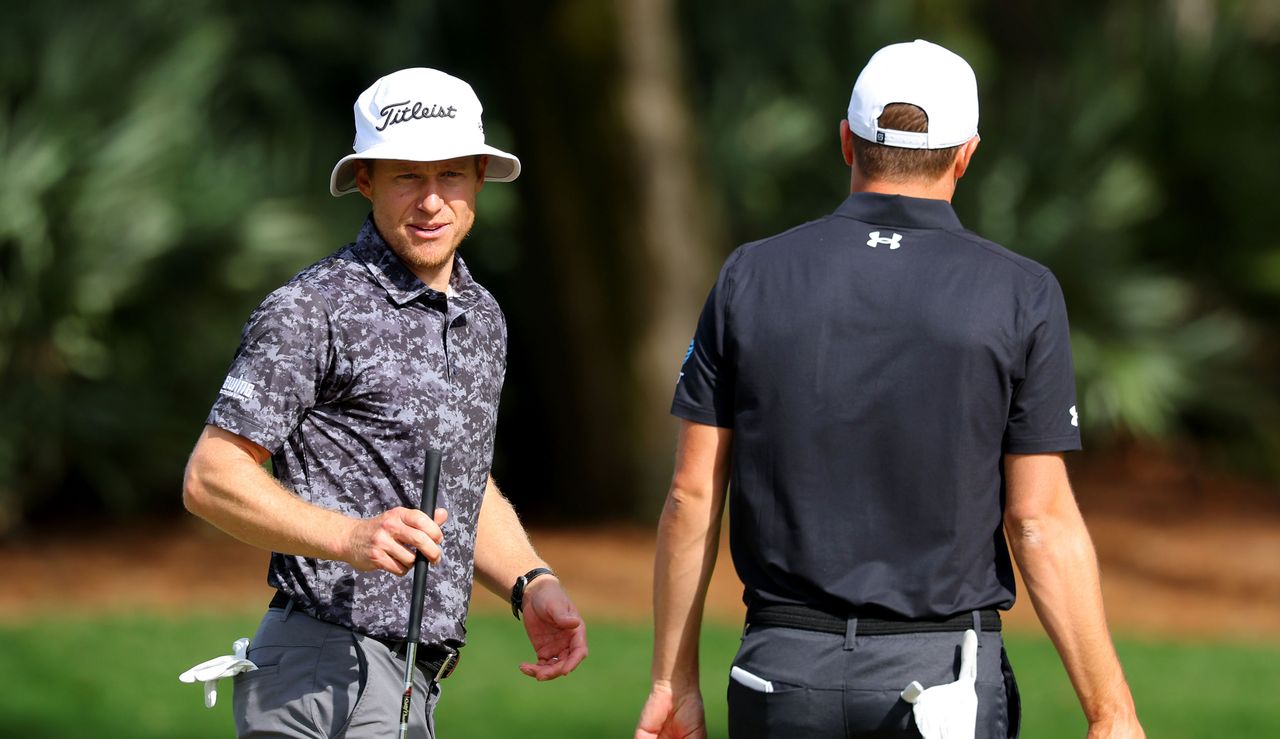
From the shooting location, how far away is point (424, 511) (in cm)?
392

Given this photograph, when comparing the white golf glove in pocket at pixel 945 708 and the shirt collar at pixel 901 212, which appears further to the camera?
the shirt collar at pixel 901 212

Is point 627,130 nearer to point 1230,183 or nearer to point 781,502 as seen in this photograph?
point 1230,183

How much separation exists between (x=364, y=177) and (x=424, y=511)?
0.86 m

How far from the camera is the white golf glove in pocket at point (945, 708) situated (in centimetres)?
389

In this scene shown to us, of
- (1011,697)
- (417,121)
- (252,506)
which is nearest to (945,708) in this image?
(1011,697)

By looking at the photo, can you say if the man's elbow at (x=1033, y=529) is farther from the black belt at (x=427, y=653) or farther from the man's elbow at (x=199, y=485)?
the man's elbow at (x=199, y=485)

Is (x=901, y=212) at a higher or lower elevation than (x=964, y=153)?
lower

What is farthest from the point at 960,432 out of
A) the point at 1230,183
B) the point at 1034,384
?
the point at 1230,183

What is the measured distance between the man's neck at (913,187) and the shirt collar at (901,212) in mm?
15

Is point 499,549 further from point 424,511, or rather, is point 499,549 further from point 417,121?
point 417,121

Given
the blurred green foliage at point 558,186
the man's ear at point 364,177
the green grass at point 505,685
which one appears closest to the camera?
the man's ear at point 364,177

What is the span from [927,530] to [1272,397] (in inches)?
602

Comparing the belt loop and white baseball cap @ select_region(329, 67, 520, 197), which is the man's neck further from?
the belt loop

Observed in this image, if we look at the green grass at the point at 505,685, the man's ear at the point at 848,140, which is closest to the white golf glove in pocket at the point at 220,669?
the man's ear at the point at 848,140
